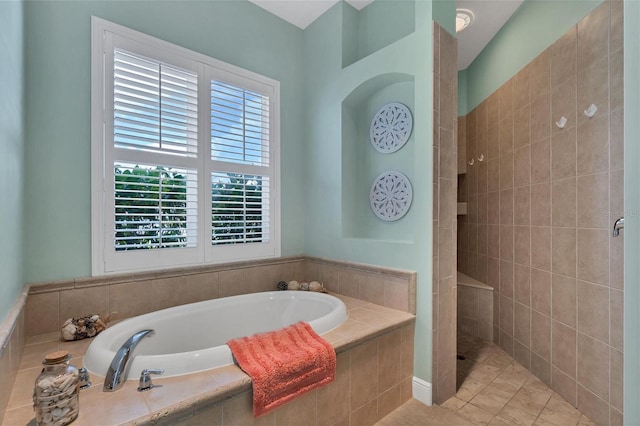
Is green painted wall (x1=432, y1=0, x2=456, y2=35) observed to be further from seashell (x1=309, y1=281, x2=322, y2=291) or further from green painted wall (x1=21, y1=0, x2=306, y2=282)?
seashell (x1=309, y1=281, x2=322, y2=291)

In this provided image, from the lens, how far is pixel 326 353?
1494mm

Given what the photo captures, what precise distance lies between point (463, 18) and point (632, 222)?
296 cm

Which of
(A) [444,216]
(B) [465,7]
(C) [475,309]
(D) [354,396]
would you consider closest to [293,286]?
(D) [354,396]

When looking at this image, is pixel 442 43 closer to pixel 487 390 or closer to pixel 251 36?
pixel 251 36

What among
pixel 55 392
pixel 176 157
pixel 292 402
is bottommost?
pixel 292 402

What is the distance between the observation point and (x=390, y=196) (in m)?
2.44

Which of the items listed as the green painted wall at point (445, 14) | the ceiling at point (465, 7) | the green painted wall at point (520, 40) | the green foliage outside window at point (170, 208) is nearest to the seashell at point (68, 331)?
the green foliage outside window at point (170, 208)

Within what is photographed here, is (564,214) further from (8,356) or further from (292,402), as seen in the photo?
(8,356)

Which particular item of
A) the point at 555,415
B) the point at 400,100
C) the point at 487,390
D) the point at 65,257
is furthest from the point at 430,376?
the point at 65,257

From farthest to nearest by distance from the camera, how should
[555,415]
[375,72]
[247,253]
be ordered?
[247,253]
[375,72]
[555,415]

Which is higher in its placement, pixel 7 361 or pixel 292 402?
pixel 7 361

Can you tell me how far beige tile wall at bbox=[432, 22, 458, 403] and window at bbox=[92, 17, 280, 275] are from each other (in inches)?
53.9

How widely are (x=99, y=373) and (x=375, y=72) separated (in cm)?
244

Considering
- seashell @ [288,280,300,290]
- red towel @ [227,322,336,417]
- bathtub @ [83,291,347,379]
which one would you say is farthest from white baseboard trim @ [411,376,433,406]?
seashell @ [288,280,300,290]
